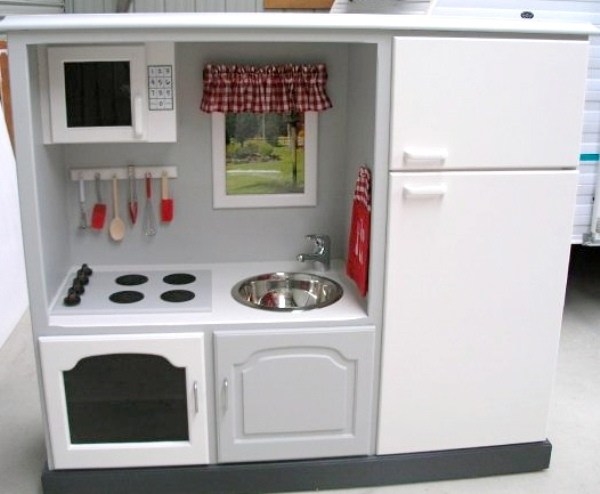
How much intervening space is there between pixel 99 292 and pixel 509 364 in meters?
1.38

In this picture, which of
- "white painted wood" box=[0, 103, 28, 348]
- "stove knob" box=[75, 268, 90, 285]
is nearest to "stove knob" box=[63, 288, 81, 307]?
"stove knob" box=[75, 268, 90, 285]

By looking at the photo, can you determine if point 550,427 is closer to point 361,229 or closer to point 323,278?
point 323,278

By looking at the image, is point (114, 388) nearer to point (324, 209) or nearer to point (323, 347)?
point (323, 347)

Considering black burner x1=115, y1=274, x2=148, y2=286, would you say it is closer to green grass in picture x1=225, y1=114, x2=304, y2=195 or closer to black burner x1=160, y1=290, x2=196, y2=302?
black burner x1=160, y1=290, x2=196, y2=302

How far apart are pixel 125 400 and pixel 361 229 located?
92 centimetres

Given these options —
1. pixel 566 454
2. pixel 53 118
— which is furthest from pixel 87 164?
pixel 566 454

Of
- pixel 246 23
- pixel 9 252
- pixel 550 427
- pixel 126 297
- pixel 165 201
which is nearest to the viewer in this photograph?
pixel 246 23

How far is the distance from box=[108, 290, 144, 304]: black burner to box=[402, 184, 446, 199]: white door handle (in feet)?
3.03

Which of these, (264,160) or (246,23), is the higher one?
(246,23)

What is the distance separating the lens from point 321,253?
2.54m

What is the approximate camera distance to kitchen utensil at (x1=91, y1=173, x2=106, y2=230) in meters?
2.42

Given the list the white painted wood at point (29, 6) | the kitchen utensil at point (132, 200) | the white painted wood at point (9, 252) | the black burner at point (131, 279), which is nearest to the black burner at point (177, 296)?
the black burner at point (131, 279)

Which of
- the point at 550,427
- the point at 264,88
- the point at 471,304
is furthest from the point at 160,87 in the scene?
the point at 550,427

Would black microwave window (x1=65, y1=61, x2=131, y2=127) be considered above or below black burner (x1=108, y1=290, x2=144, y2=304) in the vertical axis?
above
